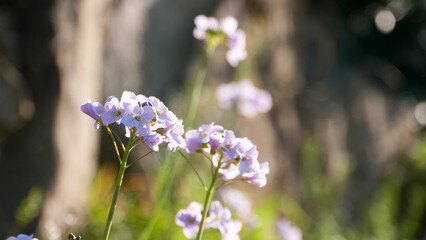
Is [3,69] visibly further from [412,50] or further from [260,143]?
[412,50]

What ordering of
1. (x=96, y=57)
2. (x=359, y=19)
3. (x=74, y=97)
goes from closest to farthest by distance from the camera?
1. (x=74, y=97)
2. (x=96, y=57)
3. (x=359, y=19)

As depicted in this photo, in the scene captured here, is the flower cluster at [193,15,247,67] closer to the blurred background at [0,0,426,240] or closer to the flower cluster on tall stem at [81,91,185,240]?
the blurred background at [0,0,426,240]

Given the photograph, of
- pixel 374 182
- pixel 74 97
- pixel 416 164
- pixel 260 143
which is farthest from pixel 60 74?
pixel 416 164

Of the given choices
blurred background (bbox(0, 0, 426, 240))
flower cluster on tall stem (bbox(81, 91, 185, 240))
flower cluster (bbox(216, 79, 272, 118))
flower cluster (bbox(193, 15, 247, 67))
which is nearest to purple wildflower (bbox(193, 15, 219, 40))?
flower cluster (bbox(193, 15, 247, 67))

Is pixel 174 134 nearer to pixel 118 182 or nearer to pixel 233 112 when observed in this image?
pixel 118 182

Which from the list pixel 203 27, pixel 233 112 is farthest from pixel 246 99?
pixel 203 27
